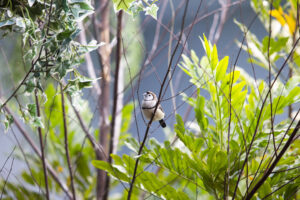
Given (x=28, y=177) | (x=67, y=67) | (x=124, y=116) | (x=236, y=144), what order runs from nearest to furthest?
(x=67, y=67) < (x=236, y=144) < (x=28, y=177) < (x=124, y=116)

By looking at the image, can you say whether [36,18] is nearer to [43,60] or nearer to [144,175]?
[43,60]

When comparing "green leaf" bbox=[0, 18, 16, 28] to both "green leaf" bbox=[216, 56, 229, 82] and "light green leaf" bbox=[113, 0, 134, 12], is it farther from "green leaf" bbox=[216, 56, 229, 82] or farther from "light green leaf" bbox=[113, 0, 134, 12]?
"green leaf" bbox=[216, 56, 229, 82]

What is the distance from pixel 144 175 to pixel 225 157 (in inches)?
8.8

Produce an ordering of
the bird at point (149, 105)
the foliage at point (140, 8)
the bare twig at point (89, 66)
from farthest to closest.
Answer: the bare twig at point (89, 66)
the bird at point (149, 105)
the foliage at point (140, 8)

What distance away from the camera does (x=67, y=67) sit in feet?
2.51

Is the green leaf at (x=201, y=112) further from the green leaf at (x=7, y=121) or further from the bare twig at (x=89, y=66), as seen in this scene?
the bare twig at (x=89, y=66)

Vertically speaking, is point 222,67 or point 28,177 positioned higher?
point 222,67

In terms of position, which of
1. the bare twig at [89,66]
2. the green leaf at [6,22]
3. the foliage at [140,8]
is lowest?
the green leaf at [6,22]

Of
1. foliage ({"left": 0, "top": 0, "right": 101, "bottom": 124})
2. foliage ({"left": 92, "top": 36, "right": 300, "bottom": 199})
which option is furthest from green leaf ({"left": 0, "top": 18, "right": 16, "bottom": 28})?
foliage ({"left": 92, "top": 36, "right": 300, "bottom": 199})

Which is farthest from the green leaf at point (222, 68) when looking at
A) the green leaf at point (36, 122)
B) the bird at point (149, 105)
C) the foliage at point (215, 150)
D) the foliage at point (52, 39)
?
the green leaf at point (36, 122)

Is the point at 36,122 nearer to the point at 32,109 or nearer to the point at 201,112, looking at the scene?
the point at 32,109

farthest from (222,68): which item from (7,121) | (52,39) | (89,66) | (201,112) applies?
(89,66)

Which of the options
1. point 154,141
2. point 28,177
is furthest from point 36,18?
point 28,177

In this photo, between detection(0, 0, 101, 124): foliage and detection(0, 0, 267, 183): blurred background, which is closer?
detection(0, 0, 101, 124): foliage
